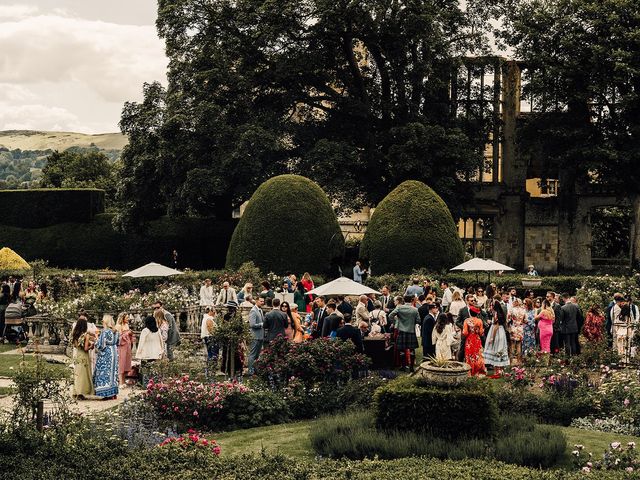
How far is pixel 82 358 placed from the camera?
16.0 meters

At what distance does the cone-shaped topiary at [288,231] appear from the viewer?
95.3ft

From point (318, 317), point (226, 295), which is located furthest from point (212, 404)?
point (226, 295)

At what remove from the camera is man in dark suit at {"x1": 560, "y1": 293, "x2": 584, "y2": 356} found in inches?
723

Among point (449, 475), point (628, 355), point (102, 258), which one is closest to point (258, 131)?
point (102, 258)

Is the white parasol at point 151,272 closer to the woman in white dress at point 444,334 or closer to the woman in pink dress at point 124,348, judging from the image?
the woman in pink dress at point 124,348

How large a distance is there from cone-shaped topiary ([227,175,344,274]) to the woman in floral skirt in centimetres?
1225

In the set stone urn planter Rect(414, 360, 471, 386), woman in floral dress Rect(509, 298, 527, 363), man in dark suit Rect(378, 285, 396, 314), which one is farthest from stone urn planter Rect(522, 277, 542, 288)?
stone urn planter Rect(414, 360, 471, 386)

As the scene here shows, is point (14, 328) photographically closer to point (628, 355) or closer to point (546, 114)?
point (628, 355)

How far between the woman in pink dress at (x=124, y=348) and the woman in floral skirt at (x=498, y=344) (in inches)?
280

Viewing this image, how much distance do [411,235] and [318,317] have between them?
10945mm

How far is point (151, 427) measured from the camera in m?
12.6

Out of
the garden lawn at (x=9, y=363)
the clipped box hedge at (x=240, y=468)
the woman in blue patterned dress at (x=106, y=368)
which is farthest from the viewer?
the garden lawn at (x=9, y=363)

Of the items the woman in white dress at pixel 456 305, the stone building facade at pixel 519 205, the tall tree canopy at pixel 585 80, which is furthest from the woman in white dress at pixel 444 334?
the stone building facade at pixel 519 205

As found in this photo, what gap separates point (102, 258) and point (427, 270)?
19.7 metres
